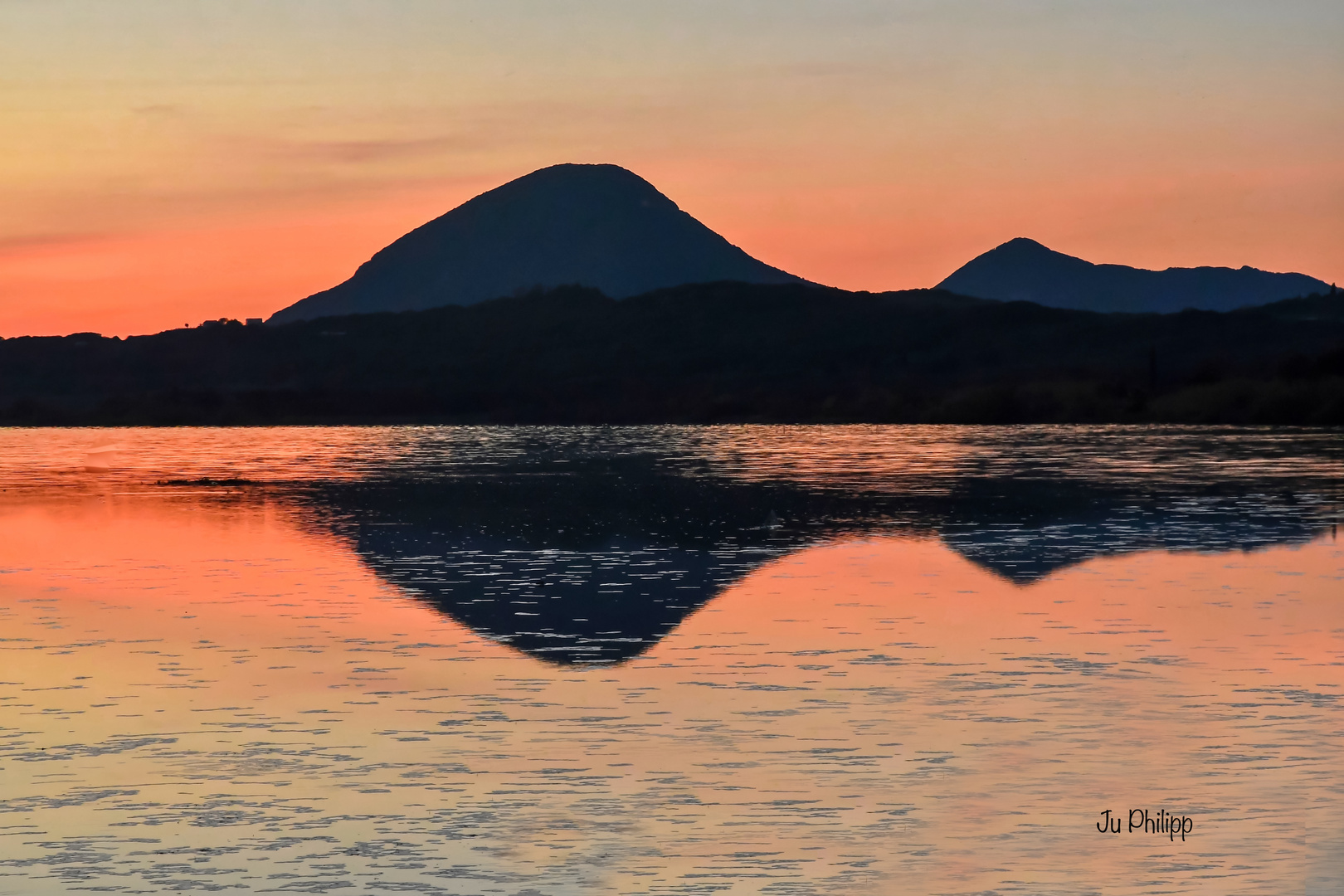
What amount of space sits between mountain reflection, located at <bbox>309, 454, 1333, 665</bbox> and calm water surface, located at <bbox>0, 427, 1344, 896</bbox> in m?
0.18

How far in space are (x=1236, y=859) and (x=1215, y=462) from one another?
172 ft

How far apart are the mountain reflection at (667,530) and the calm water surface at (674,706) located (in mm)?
175

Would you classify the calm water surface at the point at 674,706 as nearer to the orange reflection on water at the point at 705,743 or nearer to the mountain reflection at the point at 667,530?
the orange reflection on water at the point at 705,743

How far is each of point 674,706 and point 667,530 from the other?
59.5 feet

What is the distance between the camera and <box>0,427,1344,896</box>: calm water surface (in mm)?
9633

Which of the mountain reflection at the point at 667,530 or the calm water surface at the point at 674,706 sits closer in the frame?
the calm water surface at the point at 674,706

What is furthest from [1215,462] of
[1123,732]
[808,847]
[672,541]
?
[808,847]

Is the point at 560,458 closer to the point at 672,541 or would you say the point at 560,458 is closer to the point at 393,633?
the point at 672,541

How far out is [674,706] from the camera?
46.3 feet

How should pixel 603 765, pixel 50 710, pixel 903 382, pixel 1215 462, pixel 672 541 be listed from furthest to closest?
pixel 903 382 → pixel 1215 462 → pixel 672 541 → pixel 50 710 → pixel 603 765

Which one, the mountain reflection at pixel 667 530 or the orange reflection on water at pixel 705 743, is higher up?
the mountain reflection at pixel 667 530

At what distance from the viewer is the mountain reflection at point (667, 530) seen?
2066cm

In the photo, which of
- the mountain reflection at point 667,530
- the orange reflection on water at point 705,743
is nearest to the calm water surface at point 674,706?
the orange reflection on water at point 705,743

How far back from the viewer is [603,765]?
465 inches
